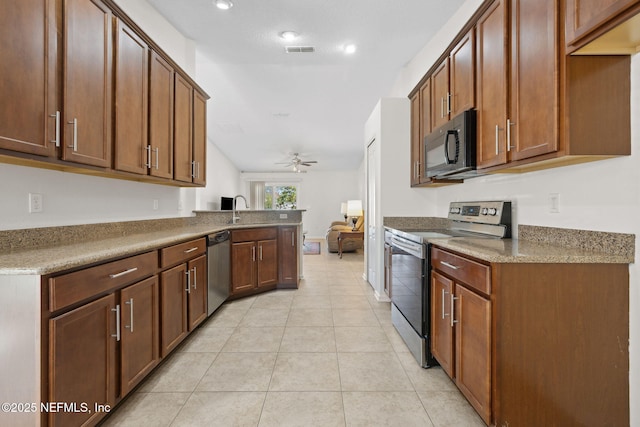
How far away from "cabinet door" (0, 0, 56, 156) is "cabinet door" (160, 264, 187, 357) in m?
1.05

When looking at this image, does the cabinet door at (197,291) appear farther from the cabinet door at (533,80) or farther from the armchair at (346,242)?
the armchair at (346,242)

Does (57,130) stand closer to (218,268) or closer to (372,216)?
(218,268)

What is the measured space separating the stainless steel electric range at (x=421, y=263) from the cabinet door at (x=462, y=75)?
30.3 inches

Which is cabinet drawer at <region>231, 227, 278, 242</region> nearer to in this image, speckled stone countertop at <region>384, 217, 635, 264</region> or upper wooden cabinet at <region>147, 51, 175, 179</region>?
upper wooden cabinet at <region>147, 51, 175, 179</region>

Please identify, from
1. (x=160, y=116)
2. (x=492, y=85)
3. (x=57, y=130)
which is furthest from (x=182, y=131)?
(x=492, y=85)

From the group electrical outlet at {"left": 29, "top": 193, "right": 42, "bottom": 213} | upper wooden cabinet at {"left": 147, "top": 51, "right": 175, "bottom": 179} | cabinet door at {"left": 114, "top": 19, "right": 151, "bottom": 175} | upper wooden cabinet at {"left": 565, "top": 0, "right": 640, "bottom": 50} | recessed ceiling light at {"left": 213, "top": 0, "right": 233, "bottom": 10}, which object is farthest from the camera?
recessed ceiling light at {"left": 213, "top": 0, "right": 233, "bottom": 10}

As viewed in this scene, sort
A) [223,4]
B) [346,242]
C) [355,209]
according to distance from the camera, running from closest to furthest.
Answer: [223,4] → [346,242] → [355,209]

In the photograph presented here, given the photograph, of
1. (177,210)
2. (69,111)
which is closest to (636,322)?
(69,111)

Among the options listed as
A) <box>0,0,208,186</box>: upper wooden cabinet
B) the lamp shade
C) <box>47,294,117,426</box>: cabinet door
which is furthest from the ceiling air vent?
the lamp shade

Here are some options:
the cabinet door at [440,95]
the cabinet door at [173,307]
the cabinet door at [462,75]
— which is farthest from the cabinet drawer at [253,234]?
the cabinet door at [462,75]

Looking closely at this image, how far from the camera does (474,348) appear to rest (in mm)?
1543

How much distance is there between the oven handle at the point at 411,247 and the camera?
220 cm

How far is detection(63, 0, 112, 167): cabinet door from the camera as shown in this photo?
1.61 m

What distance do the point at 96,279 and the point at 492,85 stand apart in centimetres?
244
